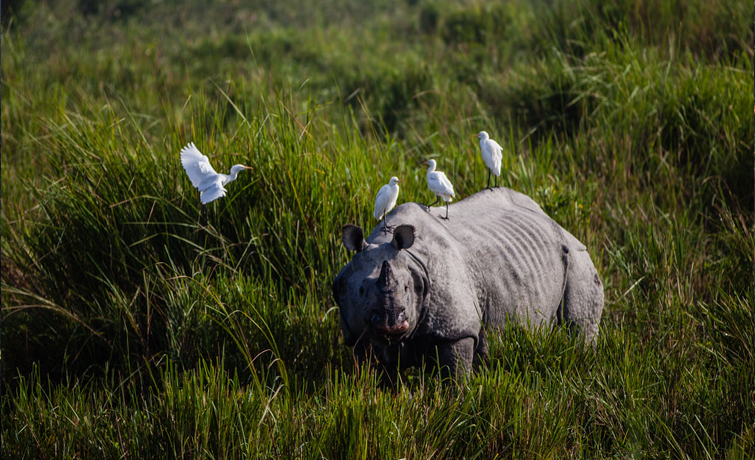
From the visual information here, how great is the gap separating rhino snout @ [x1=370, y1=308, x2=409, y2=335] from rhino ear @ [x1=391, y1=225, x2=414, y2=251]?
30 cm

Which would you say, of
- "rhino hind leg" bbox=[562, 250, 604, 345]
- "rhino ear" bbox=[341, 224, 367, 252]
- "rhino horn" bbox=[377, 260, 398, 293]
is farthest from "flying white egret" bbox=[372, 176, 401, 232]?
"rhino hind leg" bbox=[562, 250, 604, 345]

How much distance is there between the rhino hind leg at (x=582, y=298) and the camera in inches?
131

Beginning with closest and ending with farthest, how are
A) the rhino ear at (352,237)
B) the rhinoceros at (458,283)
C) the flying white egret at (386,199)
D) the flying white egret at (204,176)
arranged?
1. the rhinoceros at (458,283)
2. the rhino ear at (352,237)
3. the flying white egret at (386,199)
4. the flying white egret at (204,176)

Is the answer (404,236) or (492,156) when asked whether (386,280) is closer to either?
(404,236)

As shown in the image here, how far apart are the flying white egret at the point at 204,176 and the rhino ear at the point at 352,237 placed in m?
0.69

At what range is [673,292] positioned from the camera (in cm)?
399

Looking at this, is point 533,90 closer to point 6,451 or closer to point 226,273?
point 226,273

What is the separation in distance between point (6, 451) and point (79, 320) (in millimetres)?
848

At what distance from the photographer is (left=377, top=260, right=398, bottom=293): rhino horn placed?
255cm

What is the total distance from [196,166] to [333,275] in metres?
0.90

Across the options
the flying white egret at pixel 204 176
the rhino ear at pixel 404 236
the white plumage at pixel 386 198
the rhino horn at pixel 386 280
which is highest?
the flying white egret at pixel 204 176

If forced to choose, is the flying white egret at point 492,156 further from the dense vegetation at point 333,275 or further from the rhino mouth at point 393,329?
the rhino mouth at point 393,329

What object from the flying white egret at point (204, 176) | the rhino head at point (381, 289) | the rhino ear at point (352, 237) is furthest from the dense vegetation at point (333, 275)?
the rhino ear at point (352, 237)

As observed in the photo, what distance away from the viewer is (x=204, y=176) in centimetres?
334
